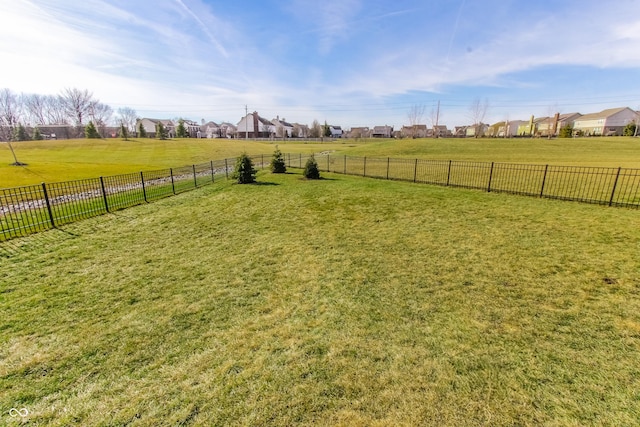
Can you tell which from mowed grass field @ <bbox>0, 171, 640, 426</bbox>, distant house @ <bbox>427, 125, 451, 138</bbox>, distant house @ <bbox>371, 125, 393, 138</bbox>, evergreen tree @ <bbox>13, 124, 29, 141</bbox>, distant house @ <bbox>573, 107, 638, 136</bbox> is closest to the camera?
mowed grass field @ <bbox>0, 171, 640, 426</bbox>

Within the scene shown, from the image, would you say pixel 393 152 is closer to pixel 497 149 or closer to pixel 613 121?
pixel 497 149

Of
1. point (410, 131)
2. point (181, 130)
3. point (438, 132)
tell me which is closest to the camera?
point (181, 130)

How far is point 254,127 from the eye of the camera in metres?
78.6

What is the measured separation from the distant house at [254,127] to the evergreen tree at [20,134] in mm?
45721

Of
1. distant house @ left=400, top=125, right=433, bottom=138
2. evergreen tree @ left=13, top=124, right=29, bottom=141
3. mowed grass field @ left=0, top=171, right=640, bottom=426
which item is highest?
distant house @ left=400, top=125, right=433, bottom=138

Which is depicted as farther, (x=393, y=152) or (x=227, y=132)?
(x=227, y=132)

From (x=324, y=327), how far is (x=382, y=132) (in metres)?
110

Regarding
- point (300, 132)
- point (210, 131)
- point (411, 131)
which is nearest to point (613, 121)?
point (411, 131)

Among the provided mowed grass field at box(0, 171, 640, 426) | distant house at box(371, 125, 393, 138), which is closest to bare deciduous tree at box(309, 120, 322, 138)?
distant house at box(371, 125, 393, 138)

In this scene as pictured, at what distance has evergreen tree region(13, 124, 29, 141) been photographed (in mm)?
55950

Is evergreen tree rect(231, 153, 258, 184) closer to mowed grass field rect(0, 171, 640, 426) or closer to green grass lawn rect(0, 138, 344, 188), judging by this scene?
mowed grass field rect(0, 171, 640, 426)

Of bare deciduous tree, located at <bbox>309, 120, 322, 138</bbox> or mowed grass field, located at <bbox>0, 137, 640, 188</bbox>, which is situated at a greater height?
bare deciduous tree, located at <bbox>309, 120, 322, 138</bbox>

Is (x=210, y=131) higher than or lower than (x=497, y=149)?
higher

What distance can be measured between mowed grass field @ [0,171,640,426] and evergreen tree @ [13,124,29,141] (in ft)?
247
